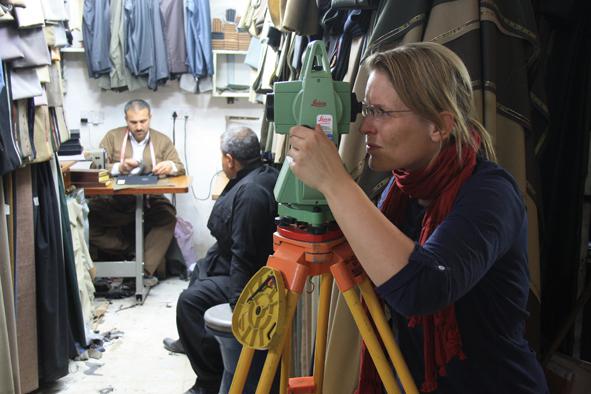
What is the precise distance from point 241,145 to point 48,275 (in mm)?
1040

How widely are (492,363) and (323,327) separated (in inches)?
14.3

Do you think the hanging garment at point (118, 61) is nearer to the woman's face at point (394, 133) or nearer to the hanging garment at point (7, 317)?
the hanging garment at point (7, 317)

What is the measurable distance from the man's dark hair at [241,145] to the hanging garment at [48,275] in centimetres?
82

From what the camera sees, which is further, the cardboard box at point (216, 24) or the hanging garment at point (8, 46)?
the cardboard box at point (216, 24)

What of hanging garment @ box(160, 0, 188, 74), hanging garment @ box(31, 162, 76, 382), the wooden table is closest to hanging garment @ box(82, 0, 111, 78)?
hanging garment @ box(160, 0, 188, 74)

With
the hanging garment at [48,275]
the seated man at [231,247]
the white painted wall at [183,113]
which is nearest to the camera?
the seated man at [231,247]

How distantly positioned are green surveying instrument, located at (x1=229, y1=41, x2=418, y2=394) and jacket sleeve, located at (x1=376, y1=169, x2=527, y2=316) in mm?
175

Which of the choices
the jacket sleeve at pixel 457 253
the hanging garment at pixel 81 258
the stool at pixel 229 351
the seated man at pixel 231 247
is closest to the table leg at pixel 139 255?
the hanging garment at pixel 81 258

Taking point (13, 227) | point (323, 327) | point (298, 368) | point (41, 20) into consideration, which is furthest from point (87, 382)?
point (323, 327)

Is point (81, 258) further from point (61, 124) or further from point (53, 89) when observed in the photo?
point (53, 89)

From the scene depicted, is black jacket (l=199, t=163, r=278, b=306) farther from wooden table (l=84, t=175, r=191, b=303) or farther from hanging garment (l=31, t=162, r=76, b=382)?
wooden table (l=84, t=175, r=191, b=303)

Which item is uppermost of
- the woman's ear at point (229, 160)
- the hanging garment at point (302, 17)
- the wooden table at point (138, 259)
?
the hanging garment at point (302, 17)

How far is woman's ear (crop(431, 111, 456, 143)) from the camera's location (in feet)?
3.11

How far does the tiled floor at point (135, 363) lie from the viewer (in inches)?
104
